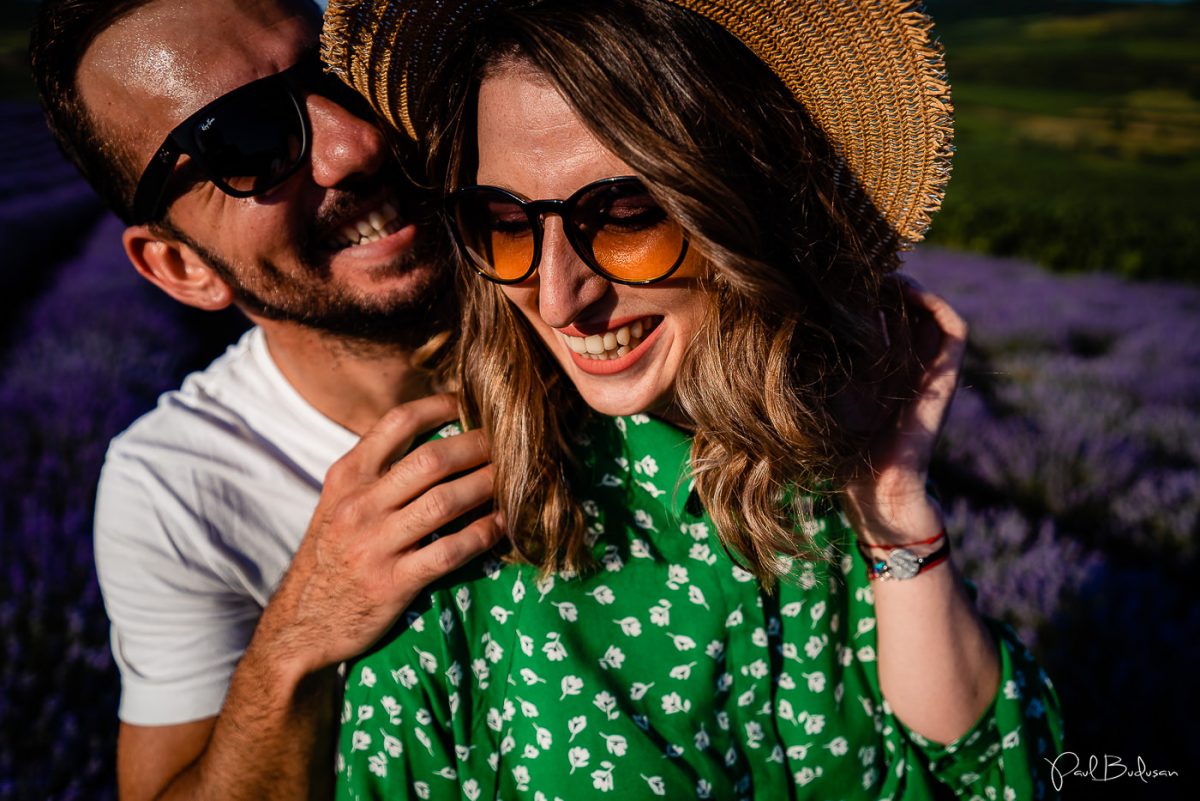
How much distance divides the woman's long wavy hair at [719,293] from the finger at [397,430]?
7cm

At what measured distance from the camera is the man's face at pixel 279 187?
1898mm

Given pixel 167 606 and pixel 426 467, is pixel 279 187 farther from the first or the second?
pixel 167 606

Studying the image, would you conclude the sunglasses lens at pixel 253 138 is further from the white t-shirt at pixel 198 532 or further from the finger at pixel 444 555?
the finger at pixel 444 555

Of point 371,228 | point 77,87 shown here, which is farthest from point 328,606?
point 77,87

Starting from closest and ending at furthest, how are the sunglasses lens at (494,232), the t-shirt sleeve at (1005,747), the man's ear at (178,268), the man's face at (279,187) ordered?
1. the sunglasses lens at (494,232)
2. the t-shirt sleeve at (1005,747)
3. the man's face at (279,187)
4. the man's ear at (178,268)

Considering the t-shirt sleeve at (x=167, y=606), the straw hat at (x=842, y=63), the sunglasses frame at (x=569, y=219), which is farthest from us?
the t-shirt sleeve at (x=167, y=606)

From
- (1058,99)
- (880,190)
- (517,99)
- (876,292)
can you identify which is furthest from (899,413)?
(1058,99)

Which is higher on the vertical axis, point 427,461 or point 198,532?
point 427,461

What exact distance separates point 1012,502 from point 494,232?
3.99 metres

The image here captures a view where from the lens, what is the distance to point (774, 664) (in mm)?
1629

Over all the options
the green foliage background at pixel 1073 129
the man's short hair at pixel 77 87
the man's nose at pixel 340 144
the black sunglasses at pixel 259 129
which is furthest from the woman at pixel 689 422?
the green foliage background at pixel 1073 129

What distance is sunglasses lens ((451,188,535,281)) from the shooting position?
1436 mm

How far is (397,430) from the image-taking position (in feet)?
5.62

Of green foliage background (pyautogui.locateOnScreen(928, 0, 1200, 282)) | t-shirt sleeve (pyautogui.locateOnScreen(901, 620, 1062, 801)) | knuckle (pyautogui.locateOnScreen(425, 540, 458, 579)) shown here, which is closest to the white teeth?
knuckle (pyautogui.locateOnScreen(425, 540, 458, 579))
